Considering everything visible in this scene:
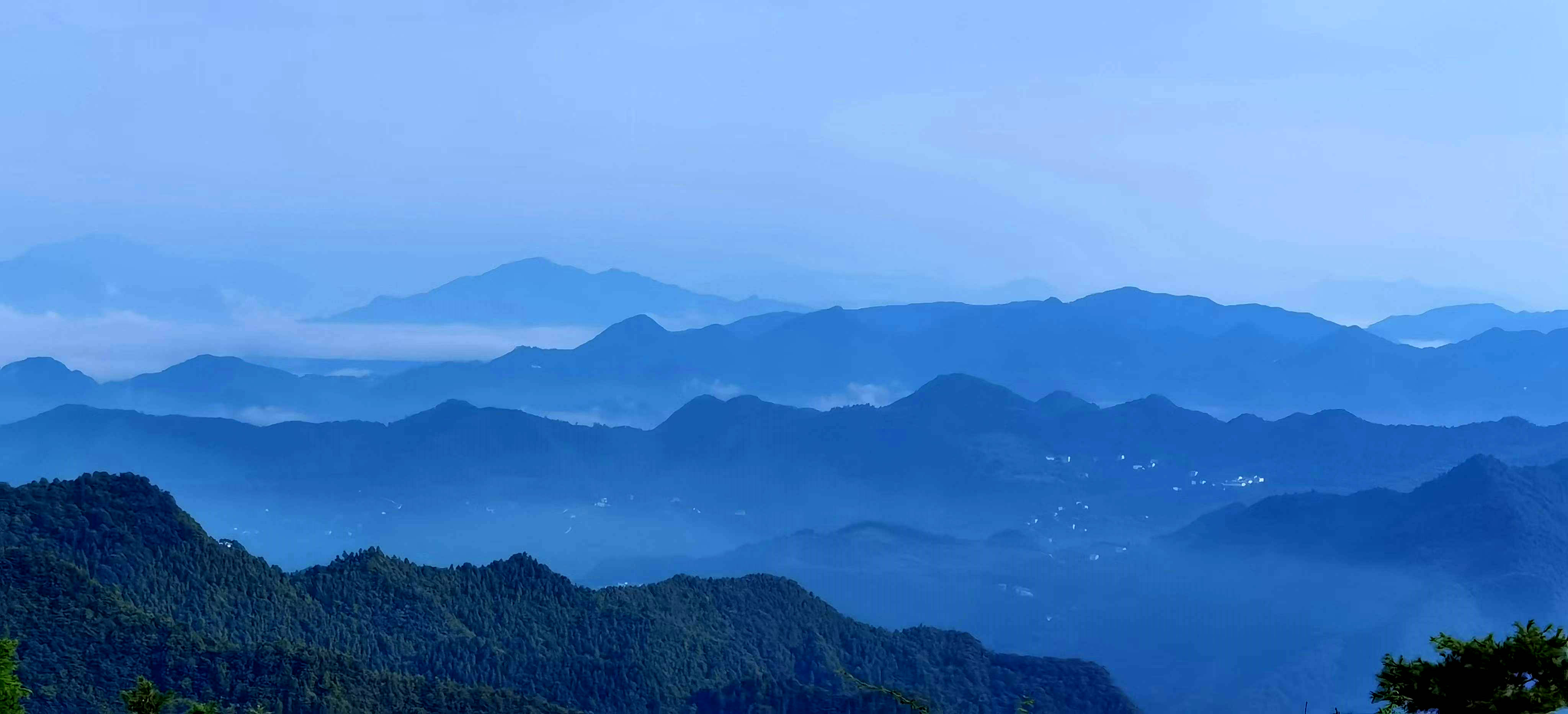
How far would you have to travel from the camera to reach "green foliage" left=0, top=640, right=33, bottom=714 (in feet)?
109

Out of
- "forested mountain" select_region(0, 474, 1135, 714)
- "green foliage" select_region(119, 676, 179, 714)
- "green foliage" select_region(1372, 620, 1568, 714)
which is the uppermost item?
"forested mountain" select_region(0, 474, 1135, 714)

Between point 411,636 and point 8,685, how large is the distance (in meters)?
74.0

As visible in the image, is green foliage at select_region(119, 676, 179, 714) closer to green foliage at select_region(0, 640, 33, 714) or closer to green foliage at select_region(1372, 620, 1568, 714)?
green foliage at select_region(0, 640, 33, 714)

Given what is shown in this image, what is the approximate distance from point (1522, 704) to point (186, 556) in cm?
10104

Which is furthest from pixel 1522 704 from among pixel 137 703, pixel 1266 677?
pixel 1266 677

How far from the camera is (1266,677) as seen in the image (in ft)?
620

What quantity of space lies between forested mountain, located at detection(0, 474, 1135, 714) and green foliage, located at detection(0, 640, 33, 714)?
42.2 meters

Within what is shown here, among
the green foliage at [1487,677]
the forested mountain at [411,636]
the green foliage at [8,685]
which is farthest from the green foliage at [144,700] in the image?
the forested mountain at [411,636]

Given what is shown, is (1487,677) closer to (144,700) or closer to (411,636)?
(144,700)

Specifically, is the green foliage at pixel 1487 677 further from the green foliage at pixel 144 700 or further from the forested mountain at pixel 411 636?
the forested mountain at pixel 411 636

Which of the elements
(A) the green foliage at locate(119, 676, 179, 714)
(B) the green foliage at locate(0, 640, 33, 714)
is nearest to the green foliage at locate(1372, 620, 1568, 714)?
(A) the green foliage at locate(119, 676, 179, 714)

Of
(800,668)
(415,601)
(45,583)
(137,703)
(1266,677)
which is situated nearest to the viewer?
(137,703)

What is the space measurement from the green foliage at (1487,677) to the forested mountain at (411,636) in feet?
210

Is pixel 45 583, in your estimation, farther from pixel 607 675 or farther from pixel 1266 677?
pixel 1266 677
